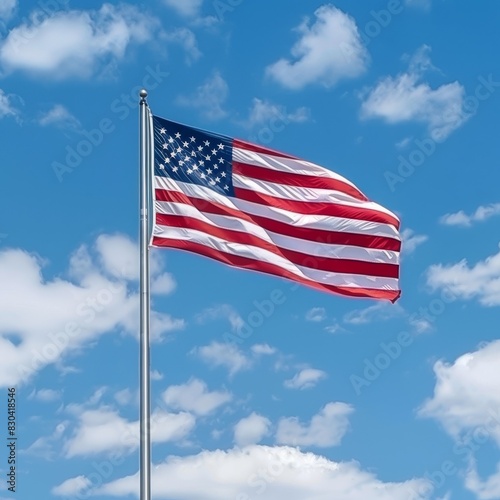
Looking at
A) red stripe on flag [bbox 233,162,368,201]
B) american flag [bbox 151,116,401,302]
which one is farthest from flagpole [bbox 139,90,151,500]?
red stripe on flag [bbox 233,162,368,201]

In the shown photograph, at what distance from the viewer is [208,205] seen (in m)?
25.4

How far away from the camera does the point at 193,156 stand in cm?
2564

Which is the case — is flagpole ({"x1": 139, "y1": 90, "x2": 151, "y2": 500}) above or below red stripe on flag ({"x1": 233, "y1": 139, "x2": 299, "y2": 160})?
below

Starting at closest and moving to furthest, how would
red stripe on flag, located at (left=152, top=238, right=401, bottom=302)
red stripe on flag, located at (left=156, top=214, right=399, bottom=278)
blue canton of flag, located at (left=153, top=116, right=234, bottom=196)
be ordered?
red stripe on flag, located at (left=152, top=238, right=401, bottom=302), red stripe on flag, located at (left=156, top=214, right=399, bottom=278), blue canton of flag, located at (left=153, top=116, right=234, bottom=196)

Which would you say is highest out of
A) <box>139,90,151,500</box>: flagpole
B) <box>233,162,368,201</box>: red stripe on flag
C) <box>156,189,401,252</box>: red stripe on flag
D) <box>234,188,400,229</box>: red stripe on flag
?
<box>233,162,368,201</box>: red stripe on flag

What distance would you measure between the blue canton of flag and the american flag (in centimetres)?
2

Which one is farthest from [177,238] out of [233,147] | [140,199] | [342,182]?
[342,182]

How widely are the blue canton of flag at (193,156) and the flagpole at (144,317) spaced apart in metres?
0.81

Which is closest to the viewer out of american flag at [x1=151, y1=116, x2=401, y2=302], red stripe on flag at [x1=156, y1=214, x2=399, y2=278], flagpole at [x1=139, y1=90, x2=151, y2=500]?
flagpole at [x1=139, y1=90, x2=151, y2=500]

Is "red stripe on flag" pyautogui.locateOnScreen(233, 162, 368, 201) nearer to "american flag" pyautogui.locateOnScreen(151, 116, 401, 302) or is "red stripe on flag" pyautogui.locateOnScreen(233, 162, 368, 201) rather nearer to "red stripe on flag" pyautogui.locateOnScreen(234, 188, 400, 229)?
"american flag" pyautogui.locateOnScreen(151, 116, 401, 302)

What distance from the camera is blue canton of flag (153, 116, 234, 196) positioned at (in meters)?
25.2

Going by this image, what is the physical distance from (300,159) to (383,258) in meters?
3.01

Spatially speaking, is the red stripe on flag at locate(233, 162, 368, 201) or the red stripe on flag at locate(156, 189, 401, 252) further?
the red stripe on flag at locate(233, 162, 368, 201)

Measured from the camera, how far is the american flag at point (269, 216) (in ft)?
81.8
